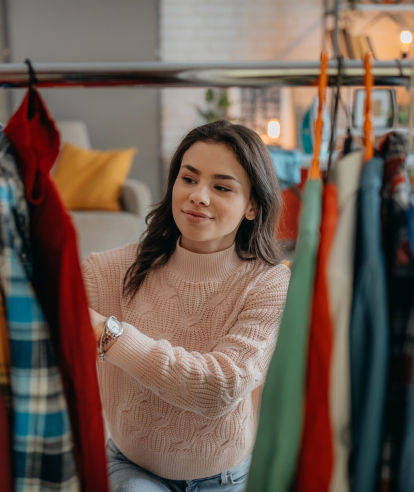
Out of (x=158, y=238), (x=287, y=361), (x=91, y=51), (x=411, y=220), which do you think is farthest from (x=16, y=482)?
(x=91, y=51)

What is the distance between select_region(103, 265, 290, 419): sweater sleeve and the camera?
0.72 metres

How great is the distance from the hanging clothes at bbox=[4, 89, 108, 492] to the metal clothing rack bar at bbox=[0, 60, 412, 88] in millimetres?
162

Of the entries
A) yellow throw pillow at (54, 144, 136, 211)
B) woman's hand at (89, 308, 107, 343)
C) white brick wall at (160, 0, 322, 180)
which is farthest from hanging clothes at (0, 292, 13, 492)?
white brick wall at (160, 0, 322, 180)

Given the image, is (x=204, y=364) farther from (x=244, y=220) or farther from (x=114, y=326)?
(x=244, y=220)

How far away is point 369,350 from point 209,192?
1.56 ft

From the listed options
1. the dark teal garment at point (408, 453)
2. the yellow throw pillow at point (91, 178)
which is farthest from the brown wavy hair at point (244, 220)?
the yellow throw pillow at point (91, 178)

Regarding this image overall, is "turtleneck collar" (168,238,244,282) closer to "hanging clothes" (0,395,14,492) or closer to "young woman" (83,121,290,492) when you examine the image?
"young woman" (83,121,290,492)

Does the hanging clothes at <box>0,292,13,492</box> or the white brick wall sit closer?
the hanging clothes at <box>0,292,13,492</box>

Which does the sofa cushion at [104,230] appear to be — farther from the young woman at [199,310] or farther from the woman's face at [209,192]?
the woman's face at [209,192]

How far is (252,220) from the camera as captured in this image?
96cm

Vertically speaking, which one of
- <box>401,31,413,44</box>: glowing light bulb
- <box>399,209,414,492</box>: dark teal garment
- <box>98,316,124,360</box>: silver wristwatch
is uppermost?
<box>401,31,413,44</box>: glowing light bulb

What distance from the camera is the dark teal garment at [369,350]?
408mm

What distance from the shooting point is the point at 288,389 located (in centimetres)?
41

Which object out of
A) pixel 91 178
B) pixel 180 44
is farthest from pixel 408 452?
pixel 180 44
